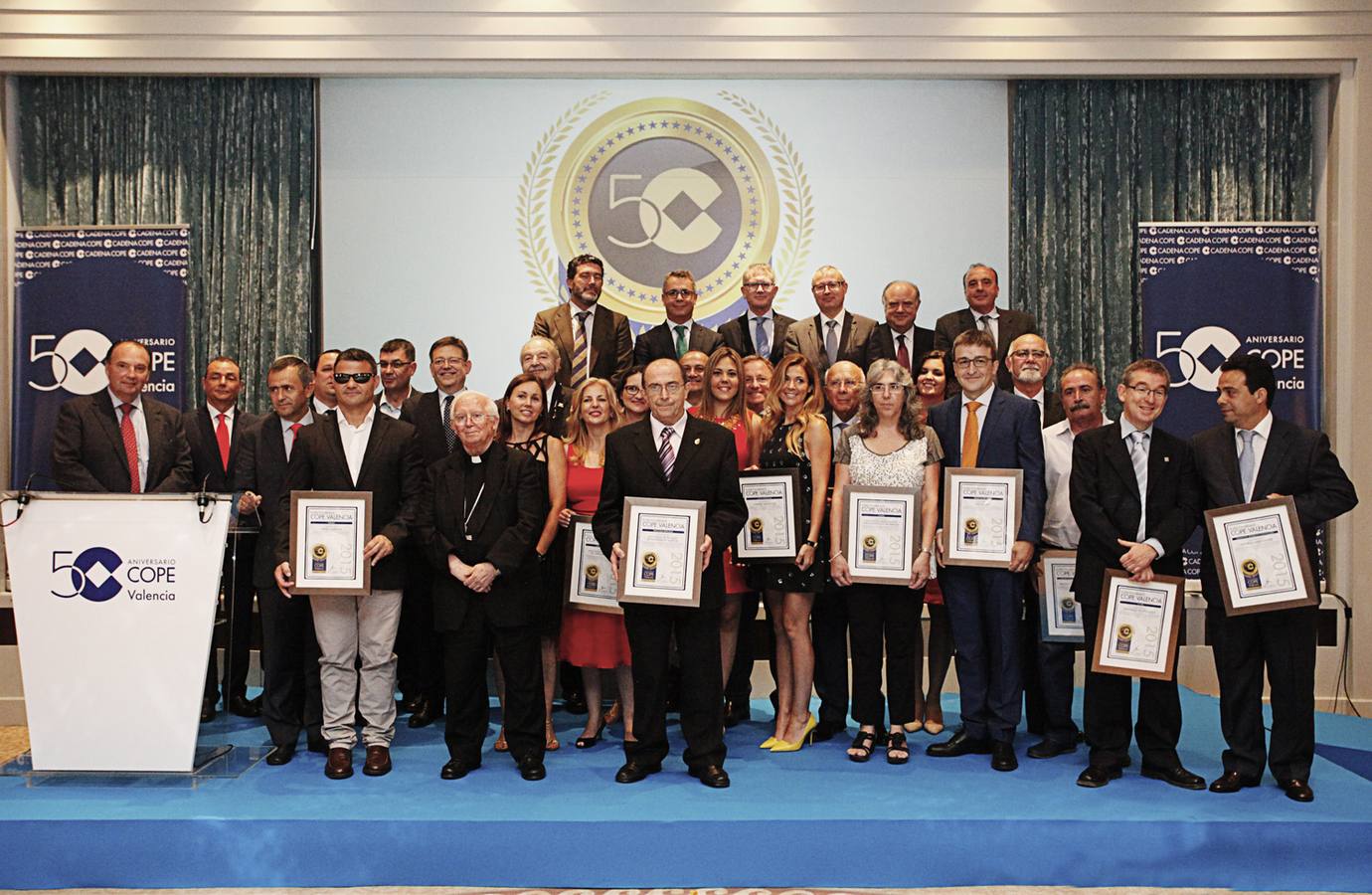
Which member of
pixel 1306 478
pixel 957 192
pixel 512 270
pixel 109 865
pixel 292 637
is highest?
pixel 957 192

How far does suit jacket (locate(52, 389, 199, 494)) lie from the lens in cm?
483

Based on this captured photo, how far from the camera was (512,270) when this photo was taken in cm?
709

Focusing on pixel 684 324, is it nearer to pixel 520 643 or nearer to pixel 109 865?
pixel 520 643

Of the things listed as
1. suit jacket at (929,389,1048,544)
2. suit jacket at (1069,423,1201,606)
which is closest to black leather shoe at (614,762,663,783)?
suit jacket at (929,389,1048,544)

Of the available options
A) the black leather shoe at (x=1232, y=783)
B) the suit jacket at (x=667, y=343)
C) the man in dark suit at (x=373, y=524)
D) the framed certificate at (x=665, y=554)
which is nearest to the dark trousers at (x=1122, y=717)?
the black leather shoe at (x=1232, y=783)

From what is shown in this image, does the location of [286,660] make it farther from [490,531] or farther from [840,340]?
[840,340]

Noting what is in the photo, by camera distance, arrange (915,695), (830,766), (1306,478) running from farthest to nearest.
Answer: (915,695)
(830,766)
(1306,478)

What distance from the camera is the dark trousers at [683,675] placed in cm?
430

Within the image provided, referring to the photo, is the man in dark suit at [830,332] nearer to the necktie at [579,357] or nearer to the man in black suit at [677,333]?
the man in black suit at [677,333]

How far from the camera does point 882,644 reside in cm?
473

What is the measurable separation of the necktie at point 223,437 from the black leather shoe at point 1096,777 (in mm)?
4003

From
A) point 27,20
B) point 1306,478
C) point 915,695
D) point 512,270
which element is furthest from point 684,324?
point 27,20

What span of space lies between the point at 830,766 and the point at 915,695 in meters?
0.72

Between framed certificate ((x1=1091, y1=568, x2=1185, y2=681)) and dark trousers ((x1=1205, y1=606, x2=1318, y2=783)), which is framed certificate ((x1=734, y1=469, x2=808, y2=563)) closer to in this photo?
framed certificate ((x1=1091, y1=568, x2=1185, y2=681))
